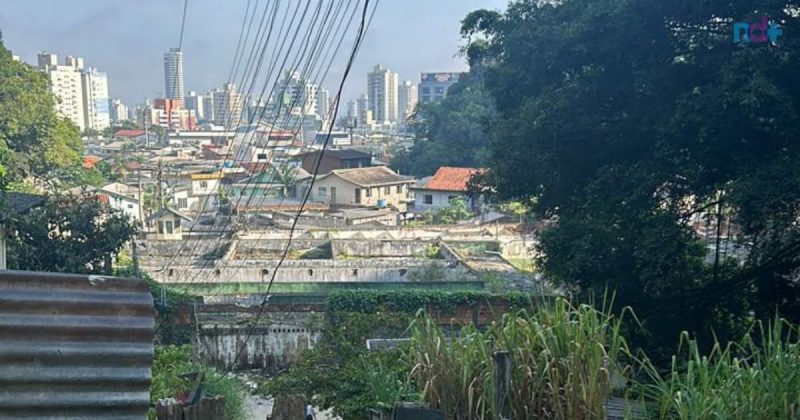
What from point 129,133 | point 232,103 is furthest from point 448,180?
point 129,133

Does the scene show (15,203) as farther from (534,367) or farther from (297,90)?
(534,367)

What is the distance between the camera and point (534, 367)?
9.29 ft

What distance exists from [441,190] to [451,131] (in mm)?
6356

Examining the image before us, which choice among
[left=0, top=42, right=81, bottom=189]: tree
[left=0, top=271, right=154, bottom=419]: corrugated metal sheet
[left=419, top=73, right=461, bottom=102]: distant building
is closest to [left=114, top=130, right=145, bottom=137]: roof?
[left=419, top=73, right=461, bottom=102]: distant building

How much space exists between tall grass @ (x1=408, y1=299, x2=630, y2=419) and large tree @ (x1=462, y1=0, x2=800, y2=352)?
4532 millimetres

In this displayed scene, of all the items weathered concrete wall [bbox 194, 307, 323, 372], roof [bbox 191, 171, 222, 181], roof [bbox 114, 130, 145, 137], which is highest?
roof [bbox 114, 130, 145, 137]

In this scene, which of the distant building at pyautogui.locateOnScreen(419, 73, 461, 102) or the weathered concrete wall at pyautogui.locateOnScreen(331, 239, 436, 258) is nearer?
the weathered concrete wall at pyautogui.locateOnScreen(331, 239, 436, 258)

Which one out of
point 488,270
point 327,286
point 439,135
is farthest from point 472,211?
point 327,286

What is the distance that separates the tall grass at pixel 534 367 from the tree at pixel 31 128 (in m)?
21.9

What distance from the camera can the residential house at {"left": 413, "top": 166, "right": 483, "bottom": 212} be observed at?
28344mm

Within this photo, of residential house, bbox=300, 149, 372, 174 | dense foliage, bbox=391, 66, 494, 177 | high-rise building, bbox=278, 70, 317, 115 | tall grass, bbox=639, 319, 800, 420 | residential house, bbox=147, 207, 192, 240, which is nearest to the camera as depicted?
tall grass, bbox=639, 319, 800, 420

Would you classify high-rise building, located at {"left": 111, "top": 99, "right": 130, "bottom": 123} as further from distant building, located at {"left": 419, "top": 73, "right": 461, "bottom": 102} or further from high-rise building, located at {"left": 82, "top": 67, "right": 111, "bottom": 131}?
distant building, located at {"left": 419, "top": 73, "right": 461, "bottom": 102}

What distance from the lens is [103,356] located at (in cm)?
183

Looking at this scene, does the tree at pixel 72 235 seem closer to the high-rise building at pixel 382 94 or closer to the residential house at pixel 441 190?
the residential house at pixel 441 190
